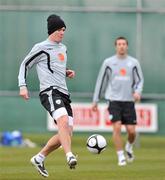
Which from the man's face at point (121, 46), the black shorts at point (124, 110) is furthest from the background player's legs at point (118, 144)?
the man's face at point (121, 46)

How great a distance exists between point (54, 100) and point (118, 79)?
16.6ft

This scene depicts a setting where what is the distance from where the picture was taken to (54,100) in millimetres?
12672

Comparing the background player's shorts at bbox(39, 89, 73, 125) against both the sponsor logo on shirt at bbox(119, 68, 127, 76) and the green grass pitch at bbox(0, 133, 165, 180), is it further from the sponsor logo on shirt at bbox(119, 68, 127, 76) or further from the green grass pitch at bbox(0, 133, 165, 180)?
the sponsor logo on shirt at bbox(119, 68, 127, 76)

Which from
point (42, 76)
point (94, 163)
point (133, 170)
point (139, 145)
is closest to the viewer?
point (42, 76)

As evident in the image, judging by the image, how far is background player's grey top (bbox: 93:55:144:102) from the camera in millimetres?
17406

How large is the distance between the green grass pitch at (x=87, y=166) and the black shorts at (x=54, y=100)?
1.02 meters

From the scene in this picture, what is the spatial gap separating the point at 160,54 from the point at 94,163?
8.03m

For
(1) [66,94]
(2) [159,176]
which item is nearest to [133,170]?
(2) [159,176]

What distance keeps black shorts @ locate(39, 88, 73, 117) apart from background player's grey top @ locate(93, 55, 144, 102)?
455cm

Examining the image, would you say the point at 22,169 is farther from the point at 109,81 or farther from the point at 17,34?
the point at 17,34

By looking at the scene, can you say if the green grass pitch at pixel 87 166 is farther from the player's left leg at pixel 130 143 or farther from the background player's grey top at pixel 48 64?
the background player's grey top at pixel 48 64

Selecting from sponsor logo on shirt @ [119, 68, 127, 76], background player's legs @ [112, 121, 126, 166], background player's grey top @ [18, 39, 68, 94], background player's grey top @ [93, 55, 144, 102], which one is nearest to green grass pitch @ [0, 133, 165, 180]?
background player's legs @ [112, 121, 126, 166]

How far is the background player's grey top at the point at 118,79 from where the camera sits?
17406 millimetres

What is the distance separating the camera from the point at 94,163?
16688 mm
